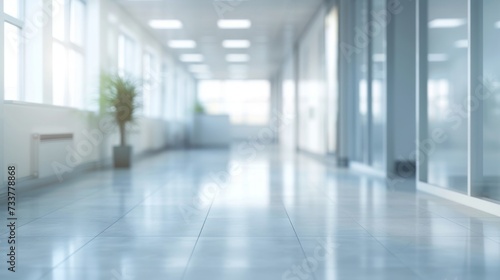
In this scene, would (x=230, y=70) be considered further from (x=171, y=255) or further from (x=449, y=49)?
(x=171, y=255)

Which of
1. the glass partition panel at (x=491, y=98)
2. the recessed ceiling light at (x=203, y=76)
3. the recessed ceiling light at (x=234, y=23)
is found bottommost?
the glass partition panel at (x=491, y=98)

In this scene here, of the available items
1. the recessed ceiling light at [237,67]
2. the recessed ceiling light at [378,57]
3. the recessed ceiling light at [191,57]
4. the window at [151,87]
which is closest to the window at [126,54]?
the window at [151,87]

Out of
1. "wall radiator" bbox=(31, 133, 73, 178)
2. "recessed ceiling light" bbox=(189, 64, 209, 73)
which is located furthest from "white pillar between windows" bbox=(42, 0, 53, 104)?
"recessed ceiling light" bbox=(189, 64, 209, 73)

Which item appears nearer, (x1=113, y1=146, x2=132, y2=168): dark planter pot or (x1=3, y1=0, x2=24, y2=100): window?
(x1=3, y1=0, x2=24, y2=100): window

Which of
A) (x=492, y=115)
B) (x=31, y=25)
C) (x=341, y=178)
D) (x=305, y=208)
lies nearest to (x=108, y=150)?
(x=31, y=25)

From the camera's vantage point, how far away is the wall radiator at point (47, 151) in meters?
6.54

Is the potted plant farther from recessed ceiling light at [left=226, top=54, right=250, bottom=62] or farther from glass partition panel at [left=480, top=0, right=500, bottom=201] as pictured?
recessed ceiling light at [left=226, top=54, right=250, bottom=62]

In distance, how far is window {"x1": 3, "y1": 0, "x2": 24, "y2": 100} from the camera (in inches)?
246

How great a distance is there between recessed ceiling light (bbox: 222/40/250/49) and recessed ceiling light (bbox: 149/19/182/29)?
2596mm

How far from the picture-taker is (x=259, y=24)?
43.5 ft

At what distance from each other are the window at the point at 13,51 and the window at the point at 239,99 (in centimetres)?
2215

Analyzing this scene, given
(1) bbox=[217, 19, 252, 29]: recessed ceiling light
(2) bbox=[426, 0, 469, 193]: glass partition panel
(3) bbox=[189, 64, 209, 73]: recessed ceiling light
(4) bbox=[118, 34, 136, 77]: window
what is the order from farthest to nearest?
(3) bbox=[189, 64, 209, 73]: recessed ceiling light
(1) bbox=[217, 19, 252, 29]: recessed ceiling light
(4) bbox=[118, 34, 136, 77]: window
(2) bbox=[426, 0, 469, 193]: glass partition panel

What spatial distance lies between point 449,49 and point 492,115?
1.86 metres

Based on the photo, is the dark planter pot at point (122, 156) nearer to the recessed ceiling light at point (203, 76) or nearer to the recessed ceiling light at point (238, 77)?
the recessed ceiling light at point (203, 76)
